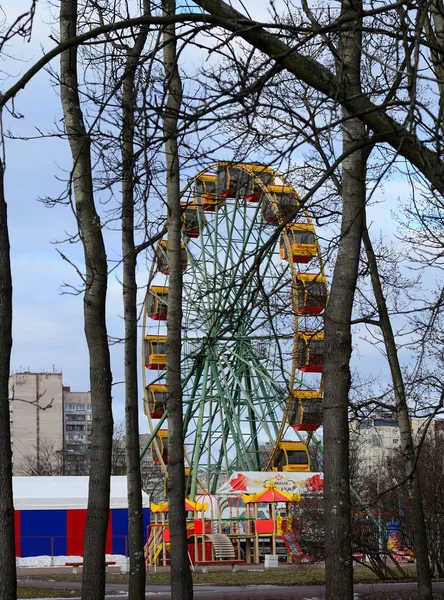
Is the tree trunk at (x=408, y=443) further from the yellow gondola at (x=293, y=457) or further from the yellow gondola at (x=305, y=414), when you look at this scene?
the yellow gondola at (x=293, y=457)

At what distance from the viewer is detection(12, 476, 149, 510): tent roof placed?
3045 cm

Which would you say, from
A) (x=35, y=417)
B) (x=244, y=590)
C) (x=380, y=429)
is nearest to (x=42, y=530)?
(x=380, y=429)

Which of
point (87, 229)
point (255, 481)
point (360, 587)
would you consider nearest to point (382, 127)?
point (87, 229)

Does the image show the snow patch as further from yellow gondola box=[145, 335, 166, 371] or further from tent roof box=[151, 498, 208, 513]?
yellow gondola box=[145, 335, 166, 371]

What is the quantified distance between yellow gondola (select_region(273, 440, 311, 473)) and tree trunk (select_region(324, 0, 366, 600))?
2620 centimetres

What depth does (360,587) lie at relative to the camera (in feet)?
66.5

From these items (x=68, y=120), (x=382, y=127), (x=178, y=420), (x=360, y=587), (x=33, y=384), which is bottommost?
(x=360, y=587)

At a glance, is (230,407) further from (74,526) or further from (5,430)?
(5,430)

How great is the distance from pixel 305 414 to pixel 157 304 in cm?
602

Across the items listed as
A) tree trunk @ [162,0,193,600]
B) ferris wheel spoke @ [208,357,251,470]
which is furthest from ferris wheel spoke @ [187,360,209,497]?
tree trunk @ [162,0,193,600]

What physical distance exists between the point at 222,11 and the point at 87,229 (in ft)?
14.7

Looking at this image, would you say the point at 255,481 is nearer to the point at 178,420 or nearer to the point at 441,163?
the point at 178,420

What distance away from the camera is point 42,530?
1222 inches

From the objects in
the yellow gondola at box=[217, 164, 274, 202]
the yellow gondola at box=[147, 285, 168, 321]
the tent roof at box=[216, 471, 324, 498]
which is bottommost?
the tent roof at box=[216, 471, 324, 498]
